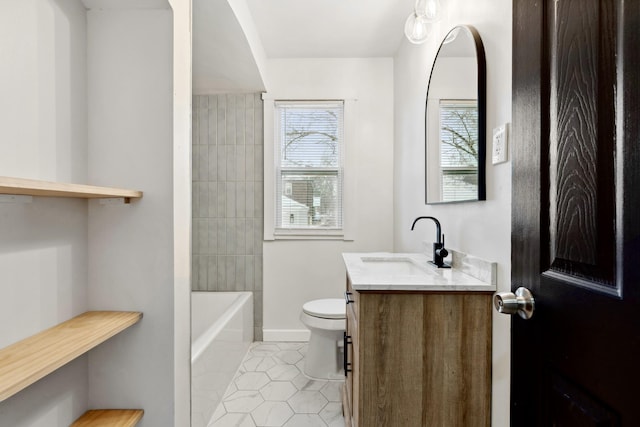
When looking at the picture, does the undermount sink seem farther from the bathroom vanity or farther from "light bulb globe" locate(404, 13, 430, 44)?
"light bulb globe" locate(404, 13, 430, 44)

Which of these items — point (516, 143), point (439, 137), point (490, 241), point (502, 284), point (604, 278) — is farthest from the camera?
point (439, 137)

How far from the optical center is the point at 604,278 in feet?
1.72

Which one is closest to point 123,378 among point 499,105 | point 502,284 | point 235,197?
point 502,284

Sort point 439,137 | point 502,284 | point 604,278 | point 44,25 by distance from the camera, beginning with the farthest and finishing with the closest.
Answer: point 439,137 → point 502,284 → point 44,25 → point 604,278

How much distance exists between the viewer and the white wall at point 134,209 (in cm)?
113

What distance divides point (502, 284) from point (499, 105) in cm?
63

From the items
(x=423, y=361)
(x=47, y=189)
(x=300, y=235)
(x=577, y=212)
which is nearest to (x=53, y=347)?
(x=47, y=189)

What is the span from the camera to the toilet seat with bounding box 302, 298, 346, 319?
2092mm

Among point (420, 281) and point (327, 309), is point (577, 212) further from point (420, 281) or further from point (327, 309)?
point (327, 309)

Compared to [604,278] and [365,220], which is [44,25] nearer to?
[604,278]

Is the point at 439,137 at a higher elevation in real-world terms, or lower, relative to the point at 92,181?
higher

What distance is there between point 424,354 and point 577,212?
743mm

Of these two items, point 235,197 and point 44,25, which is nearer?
point 44,25

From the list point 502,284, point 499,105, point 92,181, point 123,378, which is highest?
point 499,105
